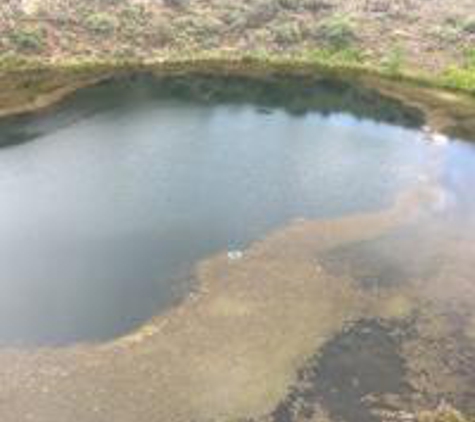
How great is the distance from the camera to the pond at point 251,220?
38.8 m

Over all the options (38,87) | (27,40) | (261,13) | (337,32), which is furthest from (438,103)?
(27,40)

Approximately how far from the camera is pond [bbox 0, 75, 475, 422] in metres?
38.8

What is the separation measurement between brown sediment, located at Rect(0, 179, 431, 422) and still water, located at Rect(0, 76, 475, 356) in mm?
1449

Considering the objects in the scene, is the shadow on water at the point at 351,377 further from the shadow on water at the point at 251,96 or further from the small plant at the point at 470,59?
the small plant at the point at 470,59

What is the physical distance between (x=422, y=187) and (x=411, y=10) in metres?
39.1

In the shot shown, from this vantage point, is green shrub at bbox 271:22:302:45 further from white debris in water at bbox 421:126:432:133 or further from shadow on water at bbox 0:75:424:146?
white debris in water at bbox 421:126:432:133

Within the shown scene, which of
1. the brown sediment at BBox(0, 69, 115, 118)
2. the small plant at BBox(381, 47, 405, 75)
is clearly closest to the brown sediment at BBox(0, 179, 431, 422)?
the brown sediment at BBox(0, 69, 115, 118)

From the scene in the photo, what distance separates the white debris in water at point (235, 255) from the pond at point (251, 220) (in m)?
0.17

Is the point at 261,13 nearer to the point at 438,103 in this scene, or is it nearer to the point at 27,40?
the point at 438,103

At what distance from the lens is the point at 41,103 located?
220 feet

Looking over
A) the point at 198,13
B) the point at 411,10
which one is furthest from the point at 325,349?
the point at 411,10

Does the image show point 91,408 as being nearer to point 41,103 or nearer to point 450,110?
point 41,103

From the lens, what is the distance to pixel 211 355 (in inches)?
1492

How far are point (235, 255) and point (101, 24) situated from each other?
40186 mm
